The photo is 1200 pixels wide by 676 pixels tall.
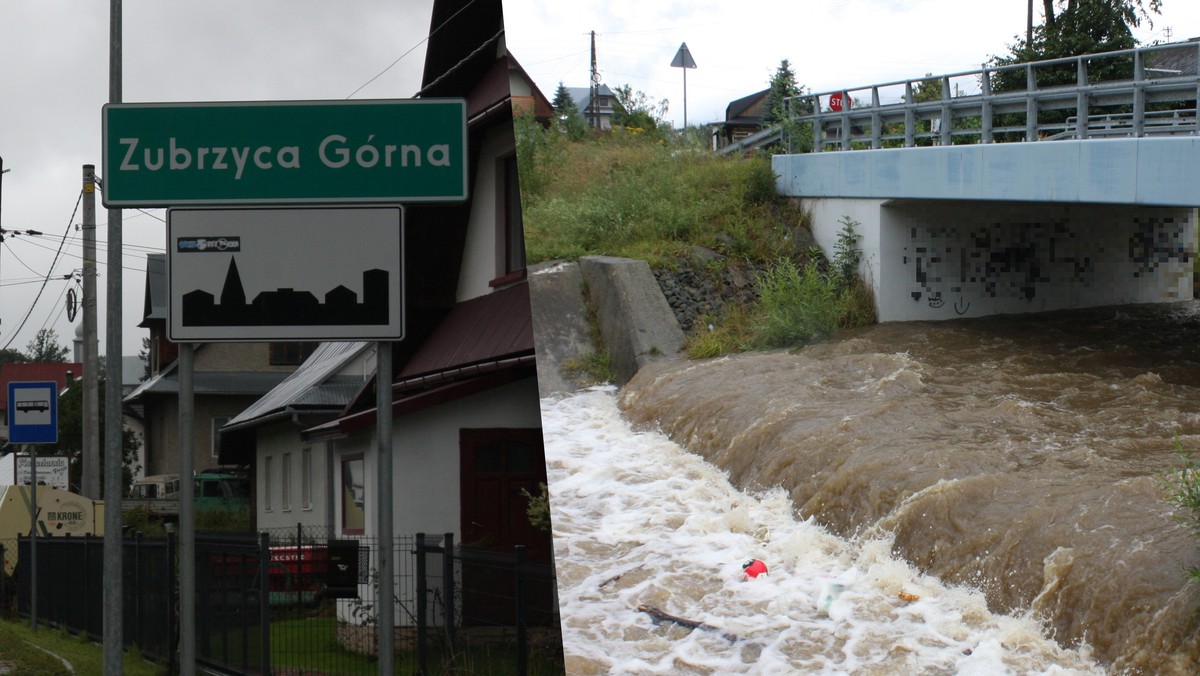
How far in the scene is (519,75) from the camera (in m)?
6.64

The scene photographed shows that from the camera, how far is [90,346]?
18.1 meters

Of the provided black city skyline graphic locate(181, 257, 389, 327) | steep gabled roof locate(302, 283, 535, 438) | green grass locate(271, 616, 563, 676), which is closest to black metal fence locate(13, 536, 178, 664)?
green grass locate(271, 616, 563, 676)

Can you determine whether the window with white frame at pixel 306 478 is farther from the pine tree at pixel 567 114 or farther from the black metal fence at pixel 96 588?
the pine tree at pixel 567 114

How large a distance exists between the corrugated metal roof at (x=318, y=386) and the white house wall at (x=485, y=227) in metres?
1.20

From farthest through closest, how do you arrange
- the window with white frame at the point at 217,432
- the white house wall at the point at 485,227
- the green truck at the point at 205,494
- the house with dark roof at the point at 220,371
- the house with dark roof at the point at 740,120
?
1. the green truck at the point at 205,494
2. the window with white frame at the point at 217,432
3. the house with dark roof at the point at 220,371
4. the white house wall at the point at 485,227
5. the house with dark roof at the point at 740,120

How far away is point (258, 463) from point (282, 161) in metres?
7.78

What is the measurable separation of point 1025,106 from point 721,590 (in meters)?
3.74

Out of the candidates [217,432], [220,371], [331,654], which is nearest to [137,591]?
[217,432]

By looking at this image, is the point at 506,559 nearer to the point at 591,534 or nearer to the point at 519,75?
the point at 591,534

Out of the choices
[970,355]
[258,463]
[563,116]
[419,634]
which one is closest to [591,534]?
[563,116]

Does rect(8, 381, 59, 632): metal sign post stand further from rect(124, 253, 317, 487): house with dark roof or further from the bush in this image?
the bush

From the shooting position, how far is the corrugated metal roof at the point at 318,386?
11297mm

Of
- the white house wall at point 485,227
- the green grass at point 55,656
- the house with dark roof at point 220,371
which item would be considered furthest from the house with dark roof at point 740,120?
the green grass at point 55,656

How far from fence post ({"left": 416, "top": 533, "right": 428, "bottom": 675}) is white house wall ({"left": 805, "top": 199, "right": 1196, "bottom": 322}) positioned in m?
3.36
